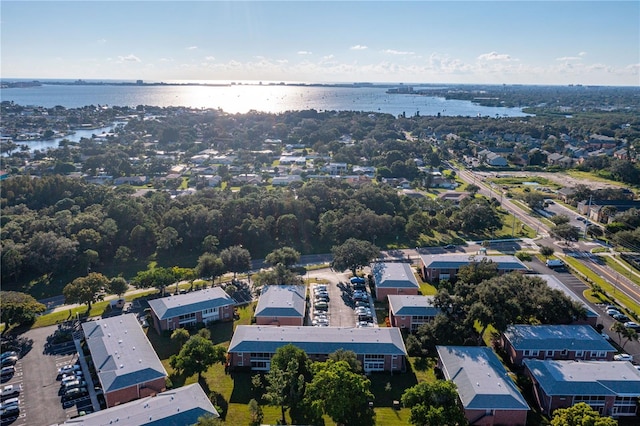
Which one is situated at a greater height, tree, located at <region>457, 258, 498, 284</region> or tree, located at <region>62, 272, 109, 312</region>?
tree, located at <region>457, 258, 498, 284</region>

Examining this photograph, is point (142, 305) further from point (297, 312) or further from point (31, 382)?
point (297, 312)

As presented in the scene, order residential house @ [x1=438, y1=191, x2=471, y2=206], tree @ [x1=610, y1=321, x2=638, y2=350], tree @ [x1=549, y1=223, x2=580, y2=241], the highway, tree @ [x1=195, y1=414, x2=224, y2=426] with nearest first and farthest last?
→ tree @ [x1=195, y1=414, x2=224, y2=426], tree @ [x1=610, y1=321, x2=638, y2=350], the highway, tree @ [x1=549, y1=223, x2=580, y2=241], residential house @ [x1=438, y1=191, x2=471, y2=206]

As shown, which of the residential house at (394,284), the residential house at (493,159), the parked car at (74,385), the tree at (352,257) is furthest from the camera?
the residential house at (493,159)

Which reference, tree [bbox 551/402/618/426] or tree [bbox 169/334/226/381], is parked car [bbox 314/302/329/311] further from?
tree [bbox 551/402/618/426]

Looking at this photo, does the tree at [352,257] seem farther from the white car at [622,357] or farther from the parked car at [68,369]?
the parked car at [68,369]

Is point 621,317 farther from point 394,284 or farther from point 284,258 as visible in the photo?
point 284,258

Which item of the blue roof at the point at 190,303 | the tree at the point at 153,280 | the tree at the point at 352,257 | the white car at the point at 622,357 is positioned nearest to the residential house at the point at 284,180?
the tree at the point at 352,257

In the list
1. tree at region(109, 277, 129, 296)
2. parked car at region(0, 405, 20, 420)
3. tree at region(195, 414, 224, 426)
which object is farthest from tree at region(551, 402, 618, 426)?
tree at region(109, 277, 129, 296)

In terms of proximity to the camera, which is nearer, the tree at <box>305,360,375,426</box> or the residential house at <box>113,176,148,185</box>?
the tree at <box>305,360,375,426</box>
